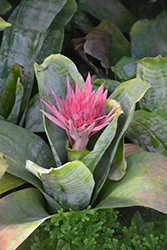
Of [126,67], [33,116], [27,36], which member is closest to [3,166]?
[33,116]

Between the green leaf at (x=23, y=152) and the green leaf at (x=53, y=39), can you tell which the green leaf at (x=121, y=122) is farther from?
the green leaf at (x=53, y=39)

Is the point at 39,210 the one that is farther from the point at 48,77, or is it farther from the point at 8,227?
the point at 48,77

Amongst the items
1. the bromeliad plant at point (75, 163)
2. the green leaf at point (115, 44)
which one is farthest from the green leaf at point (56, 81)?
the green leaf at point (115, 44)

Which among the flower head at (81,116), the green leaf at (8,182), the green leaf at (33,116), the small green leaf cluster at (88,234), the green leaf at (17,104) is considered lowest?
the small green leaf cluster at (88,234)

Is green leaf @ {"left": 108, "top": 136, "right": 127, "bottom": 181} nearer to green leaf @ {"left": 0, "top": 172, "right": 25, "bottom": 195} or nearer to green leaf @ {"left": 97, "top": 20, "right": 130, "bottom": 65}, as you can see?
green leaf @ {"left": 0, "top": 172, "right": 25, "bottom": 195}

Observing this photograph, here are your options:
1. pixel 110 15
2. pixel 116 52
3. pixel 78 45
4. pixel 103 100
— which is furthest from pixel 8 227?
pixel 110 15

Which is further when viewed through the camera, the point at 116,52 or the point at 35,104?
the point at 116,52

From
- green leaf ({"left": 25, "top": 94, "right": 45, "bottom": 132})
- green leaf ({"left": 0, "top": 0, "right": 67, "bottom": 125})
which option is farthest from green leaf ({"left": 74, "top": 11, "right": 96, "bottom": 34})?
green leaf ({"left": 25, "top": 94, "right": 45, "bottom": 132})
